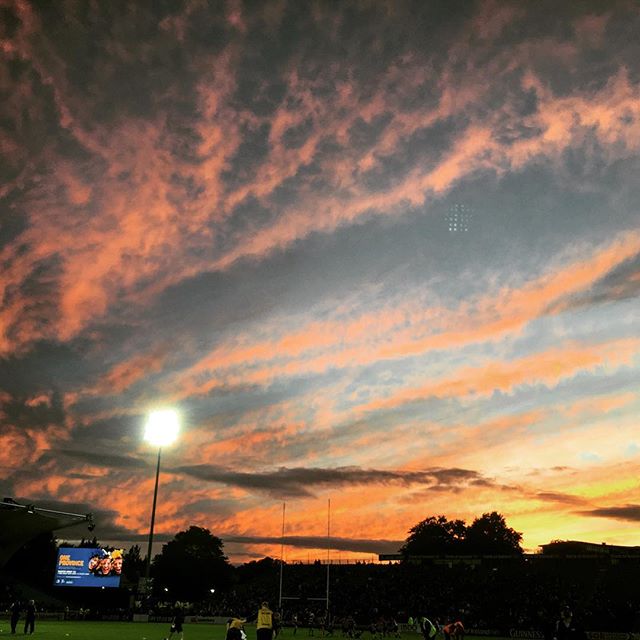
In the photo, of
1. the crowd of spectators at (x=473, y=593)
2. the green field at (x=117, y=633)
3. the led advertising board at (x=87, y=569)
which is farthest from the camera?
the led advertising board at (x=87, y=569)

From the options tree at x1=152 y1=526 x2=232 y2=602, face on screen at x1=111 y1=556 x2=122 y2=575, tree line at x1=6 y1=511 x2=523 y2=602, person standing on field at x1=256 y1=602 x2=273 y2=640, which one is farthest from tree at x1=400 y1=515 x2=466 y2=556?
person standing on field at x1=256 y1=602 x2=273 y2=640

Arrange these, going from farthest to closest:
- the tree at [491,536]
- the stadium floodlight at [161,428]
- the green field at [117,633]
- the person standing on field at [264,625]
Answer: the tree at [491,536]
the stadium floodlight at [161,428]
the green field at [117,633]
the person standing on field at [264,625]

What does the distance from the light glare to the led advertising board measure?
31.2 meters

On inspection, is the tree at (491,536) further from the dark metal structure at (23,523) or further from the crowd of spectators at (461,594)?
the dark metal structure at (23,523)

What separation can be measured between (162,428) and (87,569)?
33.5 metres

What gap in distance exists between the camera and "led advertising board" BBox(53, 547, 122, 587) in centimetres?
7275

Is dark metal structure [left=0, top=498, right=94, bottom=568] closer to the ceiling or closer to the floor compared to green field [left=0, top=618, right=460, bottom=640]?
closer to the ceiling

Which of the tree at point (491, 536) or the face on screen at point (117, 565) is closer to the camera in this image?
the face on screen at point (117, 565)

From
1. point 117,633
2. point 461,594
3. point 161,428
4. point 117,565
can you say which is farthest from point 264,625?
point 117,565

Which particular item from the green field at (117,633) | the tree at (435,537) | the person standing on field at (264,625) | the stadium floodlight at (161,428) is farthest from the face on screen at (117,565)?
the tree at (435,537)

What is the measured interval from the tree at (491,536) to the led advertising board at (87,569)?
85.8m

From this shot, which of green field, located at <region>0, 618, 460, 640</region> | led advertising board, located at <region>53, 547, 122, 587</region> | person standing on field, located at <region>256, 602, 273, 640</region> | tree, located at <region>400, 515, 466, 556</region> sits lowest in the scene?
green field, located at <region>0, 618, 460, 640</region>

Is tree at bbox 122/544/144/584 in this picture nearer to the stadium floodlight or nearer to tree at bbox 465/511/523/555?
tree at bbox 465/511/523/555

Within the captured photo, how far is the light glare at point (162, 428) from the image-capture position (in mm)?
47959
